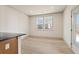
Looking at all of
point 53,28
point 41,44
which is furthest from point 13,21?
point 53,28

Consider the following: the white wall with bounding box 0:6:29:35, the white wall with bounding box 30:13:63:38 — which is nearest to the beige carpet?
the white wall with bounding box 30:13:63:38

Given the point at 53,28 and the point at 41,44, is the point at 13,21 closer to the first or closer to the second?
the point at 41,44

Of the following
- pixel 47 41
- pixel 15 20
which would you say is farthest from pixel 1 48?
pixel 47 41

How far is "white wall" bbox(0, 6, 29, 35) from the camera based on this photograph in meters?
3.52

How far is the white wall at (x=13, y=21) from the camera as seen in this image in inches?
139

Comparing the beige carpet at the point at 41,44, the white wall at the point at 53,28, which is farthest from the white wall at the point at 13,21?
the beige carpet at the point at 41,44

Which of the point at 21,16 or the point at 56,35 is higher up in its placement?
the point at 21,16

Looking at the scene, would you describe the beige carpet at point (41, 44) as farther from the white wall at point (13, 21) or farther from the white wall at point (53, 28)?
the white wall at point (13, 21)

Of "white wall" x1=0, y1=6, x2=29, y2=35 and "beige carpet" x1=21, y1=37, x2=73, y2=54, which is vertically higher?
"white wall" x1=0, y1=6, x2=29, y2=35

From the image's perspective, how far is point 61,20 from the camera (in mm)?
5926

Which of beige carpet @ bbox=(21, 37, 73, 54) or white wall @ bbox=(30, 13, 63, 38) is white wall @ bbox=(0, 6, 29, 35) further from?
beige carpet @ bbox=(21, 37, 73, 54)

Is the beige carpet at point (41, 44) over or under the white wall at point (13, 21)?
under
